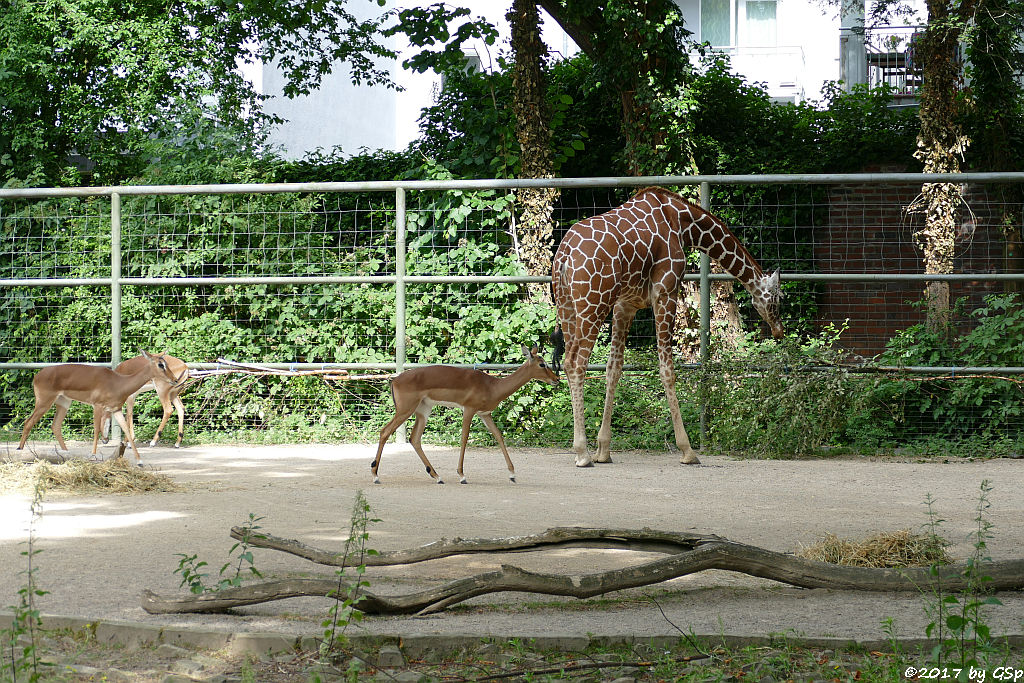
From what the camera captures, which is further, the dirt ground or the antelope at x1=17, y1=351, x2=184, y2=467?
the antelope at x1=17, y1=351, x2=184, y2=467

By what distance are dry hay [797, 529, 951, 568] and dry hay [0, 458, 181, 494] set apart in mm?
4087

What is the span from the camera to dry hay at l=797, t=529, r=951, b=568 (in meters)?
4.29

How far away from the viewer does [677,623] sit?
3.47 meters

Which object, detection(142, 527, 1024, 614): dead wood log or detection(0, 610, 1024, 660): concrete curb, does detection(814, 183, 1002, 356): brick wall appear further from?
detection(0, 610, 1024, 660): concrete curb

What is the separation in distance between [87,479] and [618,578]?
14.0 feet

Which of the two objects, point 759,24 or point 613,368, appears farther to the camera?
point 759,24

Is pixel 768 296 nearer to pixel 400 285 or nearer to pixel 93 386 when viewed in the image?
pixel 400 285

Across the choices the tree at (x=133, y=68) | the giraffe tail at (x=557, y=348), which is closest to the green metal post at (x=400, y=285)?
the giraffe tail at (x=557, y=348)

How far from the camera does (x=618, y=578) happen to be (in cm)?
363

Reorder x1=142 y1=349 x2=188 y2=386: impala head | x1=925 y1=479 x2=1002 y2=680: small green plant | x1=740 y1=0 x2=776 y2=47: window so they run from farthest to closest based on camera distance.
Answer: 1. x1=740 y1=0 x2=776 y2=47: window
2. x1=142 y1=349 x2=188 y2=386: impala head
3. x1=925 y1=479 x2=1002 y2=680: small green plant

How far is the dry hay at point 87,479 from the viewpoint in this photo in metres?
6.49

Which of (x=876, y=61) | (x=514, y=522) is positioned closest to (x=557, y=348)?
(x=514, y=522)

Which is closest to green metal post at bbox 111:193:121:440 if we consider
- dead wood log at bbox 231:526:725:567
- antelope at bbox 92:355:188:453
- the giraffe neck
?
antelope at bbox 92:355:188:453

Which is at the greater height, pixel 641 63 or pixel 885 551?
pixel 641 63
